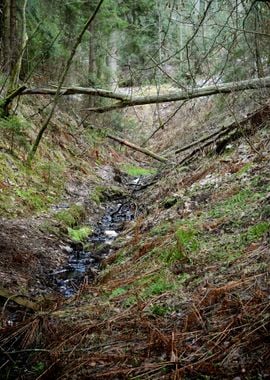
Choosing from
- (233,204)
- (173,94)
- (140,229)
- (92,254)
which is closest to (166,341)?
(173,94)

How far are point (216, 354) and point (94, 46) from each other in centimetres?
1624

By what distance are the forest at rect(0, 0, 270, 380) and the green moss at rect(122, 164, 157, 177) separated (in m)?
0.98

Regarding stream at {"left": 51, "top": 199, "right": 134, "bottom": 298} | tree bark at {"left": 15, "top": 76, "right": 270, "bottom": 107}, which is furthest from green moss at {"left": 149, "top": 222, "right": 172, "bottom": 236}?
tree bark at {"left": 15, "top": 76, "right": 270, "bottom": 107}

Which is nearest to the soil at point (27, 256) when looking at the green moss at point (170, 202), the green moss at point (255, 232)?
the green moss at point (170, 202)

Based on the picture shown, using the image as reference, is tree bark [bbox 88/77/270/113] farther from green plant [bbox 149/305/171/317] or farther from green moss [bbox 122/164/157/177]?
green moss [bbox 122/164/157/177]

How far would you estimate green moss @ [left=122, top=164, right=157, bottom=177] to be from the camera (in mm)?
16261

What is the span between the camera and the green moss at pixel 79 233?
8421 millimetres

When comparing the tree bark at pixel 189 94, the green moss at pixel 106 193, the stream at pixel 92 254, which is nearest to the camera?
the tree bark at pixel 189 94

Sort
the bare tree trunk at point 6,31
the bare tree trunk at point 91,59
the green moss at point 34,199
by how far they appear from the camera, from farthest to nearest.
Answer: the bare tree trunk at point 91,59
the bare tree trunk at point 6,31
the green moss at point 34,199

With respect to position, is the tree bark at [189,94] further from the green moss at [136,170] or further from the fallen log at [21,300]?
the green moss at [136,170]

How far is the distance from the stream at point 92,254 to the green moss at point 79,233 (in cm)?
10

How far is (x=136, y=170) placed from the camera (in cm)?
1672

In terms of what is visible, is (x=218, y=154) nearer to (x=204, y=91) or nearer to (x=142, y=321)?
(x=204, y=91)

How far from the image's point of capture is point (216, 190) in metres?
8.27
